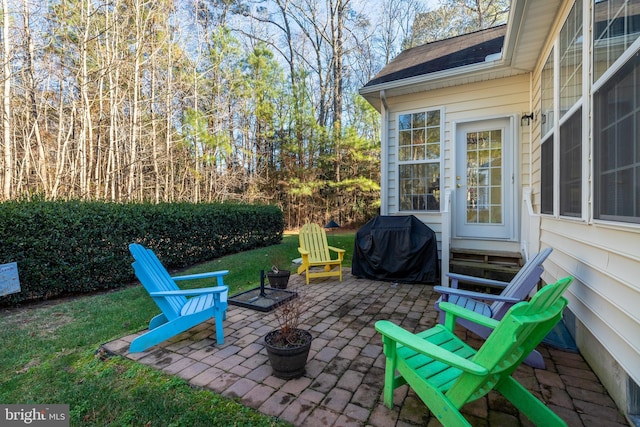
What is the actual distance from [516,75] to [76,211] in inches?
251

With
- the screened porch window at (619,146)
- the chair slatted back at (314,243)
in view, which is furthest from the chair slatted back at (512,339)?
the chair slatted back at (314,243)

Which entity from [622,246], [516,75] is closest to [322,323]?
[622,246]

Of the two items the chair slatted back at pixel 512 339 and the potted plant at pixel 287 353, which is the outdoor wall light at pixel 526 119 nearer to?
the chair slatted back at pixel 512 339

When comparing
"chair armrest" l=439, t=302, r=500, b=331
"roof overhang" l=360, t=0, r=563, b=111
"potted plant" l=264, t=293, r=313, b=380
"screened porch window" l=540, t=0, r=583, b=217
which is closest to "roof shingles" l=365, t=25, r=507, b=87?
"roof overhang" l=360, t=0, r=563, b=111

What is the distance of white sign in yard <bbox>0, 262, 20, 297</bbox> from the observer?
3.30 meters

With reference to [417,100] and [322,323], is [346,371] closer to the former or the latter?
[322,323]

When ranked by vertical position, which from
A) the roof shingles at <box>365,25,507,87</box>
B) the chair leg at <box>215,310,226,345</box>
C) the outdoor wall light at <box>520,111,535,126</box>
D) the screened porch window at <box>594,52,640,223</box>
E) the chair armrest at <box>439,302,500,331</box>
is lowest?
the chair leg at <box>215,310,226,345</box>

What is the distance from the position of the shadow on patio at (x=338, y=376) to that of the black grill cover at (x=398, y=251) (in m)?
1.28

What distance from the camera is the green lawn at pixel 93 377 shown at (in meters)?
1.70

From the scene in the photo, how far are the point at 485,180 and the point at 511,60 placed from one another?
1640 mm

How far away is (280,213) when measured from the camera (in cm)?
927

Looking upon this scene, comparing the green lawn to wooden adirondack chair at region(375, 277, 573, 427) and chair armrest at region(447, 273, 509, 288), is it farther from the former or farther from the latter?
chair armrest at region(447, 273, 509, 288)

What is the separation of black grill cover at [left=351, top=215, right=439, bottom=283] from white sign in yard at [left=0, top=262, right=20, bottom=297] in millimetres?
4282

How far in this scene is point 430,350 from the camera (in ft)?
4.59
